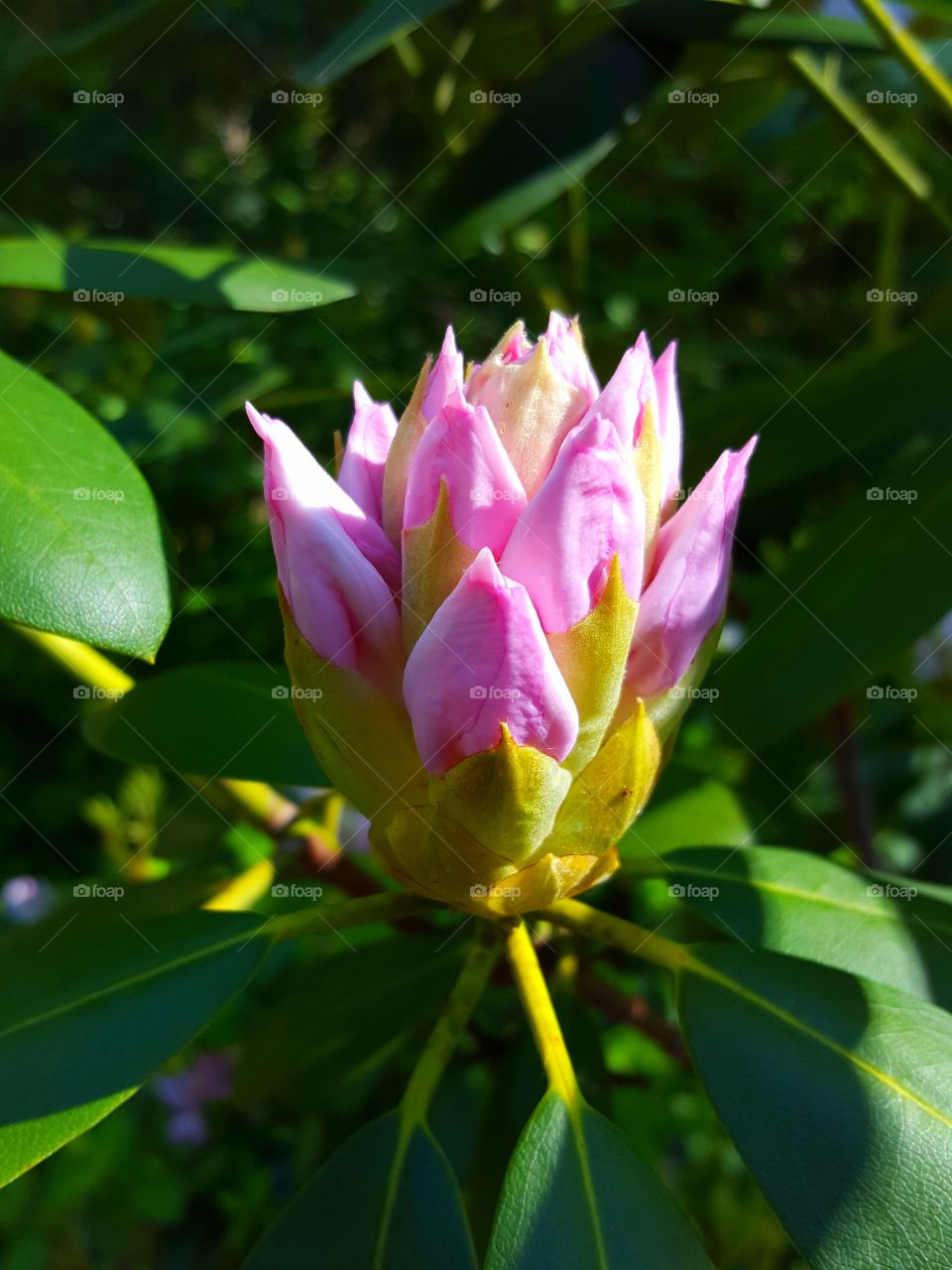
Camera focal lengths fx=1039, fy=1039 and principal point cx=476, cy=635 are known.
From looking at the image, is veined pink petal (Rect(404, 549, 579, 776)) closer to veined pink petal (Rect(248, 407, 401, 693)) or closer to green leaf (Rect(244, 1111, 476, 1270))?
veined pink petal (Rect(248, 407, 401, 693))

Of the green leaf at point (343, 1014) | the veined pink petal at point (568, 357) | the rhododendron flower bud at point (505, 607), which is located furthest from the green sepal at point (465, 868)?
the green leaf at point (343, 1014)

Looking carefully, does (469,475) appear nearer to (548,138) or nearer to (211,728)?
(211,728)

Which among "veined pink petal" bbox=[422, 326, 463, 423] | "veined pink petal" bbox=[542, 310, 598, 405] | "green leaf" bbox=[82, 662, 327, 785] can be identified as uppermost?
"veined pink petal" bbox=[542, 310, 598, 405]

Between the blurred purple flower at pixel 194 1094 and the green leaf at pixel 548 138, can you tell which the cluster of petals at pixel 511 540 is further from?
the blurred purple flower at pixel 194 1094

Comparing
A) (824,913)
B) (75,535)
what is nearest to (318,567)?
(75,535)

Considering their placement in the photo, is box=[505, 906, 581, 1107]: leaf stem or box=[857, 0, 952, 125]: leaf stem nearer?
box=[505, 906, 581, 1107]: leaf stem

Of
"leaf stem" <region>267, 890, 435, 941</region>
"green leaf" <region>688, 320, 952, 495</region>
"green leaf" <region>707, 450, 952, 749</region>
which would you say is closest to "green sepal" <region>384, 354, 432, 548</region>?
"leaf stem" <region>267, 890, 435, 941</region>
